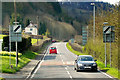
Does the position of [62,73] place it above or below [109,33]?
below

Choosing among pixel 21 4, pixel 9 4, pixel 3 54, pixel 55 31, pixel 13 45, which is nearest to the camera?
pixel 3 54

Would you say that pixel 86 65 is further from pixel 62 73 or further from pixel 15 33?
Result: pixel 15 33

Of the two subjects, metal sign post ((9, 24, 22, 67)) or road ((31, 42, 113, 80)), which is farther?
metal sign post ((9, 24, 22, 67))

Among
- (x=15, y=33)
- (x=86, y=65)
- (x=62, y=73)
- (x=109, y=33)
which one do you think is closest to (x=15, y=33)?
(x=15, y=33)

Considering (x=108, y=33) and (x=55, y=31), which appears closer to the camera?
(x=108, y=33)

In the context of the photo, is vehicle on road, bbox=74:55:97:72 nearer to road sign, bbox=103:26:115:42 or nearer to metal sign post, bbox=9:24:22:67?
road sign, bbox=103:26:115:42

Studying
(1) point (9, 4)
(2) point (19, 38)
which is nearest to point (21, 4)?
(1) point (9, 4)

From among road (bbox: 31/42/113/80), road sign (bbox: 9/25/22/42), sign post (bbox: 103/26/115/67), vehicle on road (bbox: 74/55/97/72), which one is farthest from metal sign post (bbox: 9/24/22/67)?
sign post (bbox: 103/26/115/67)

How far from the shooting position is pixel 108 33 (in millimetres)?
28203

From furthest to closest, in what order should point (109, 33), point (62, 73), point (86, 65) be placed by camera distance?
point (109, 33)
point (86, 65)
point (62, 73)

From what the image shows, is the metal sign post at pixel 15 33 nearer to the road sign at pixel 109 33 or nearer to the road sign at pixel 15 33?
the road sign at pixel 15 33

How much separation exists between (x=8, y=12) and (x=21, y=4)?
120 ft

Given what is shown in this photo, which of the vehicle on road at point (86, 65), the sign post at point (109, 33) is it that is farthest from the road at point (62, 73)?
the sign post at point (109, 33)

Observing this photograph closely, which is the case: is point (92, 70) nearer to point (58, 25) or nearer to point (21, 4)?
point (58, 25)
